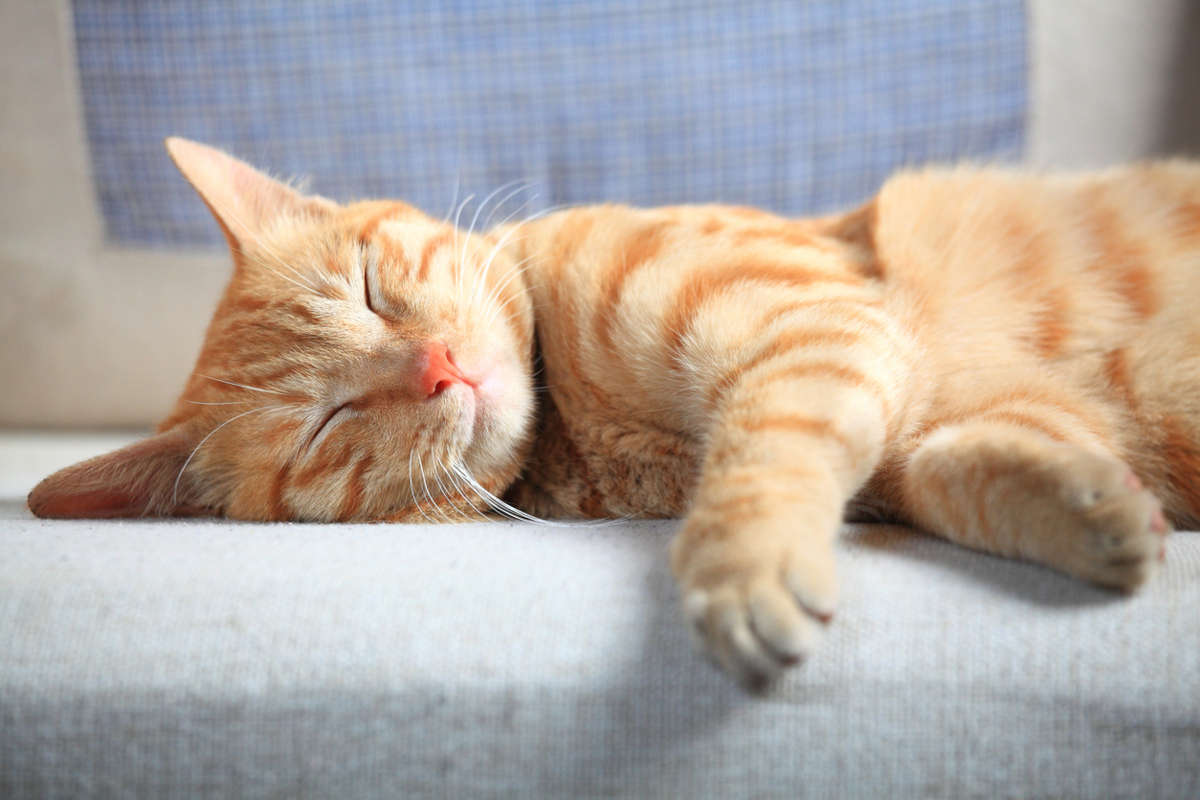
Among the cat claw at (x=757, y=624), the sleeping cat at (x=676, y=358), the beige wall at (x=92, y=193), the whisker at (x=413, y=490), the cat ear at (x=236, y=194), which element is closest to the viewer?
the cat claw at (x=757, y=624)

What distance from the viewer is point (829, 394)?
3.13 ft

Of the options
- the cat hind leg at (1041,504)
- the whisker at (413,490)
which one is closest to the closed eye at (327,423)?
the whisker at (413,490)

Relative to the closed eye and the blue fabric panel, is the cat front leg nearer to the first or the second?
the closed eye

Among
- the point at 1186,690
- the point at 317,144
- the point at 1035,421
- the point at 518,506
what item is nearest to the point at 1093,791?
A: the point at 1186,690

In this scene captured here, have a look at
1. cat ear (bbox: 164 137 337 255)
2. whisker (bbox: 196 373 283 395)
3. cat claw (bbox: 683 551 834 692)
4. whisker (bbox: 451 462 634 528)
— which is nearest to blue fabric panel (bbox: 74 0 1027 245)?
cat ear (bbox: 164 137 337 255)

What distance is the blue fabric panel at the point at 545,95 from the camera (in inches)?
80.2

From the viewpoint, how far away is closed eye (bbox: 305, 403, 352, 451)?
1194 millimetres

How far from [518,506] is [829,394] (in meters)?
0.54

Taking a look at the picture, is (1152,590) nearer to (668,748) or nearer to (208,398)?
(668,748)

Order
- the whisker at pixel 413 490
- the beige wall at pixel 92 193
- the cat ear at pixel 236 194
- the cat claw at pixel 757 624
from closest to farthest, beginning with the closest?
the cat claw at pixel 757 624 → the whisker at pixel 413 490 → the cat ear at pixel 236 194 → the beige wall at pixel 92 193

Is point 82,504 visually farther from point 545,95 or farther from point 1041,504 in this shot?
point 545,95

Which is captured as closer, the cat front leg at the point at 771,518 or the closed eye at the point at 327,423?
the cat front leg at the point at 771,518

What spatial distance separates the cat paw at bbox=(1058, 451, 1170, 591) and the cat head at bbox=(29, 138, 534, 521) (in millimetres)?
711

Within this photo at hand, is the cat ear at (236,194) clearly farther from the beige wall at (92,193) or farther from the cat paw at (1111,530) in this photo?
the cat paw at (1111,530)
